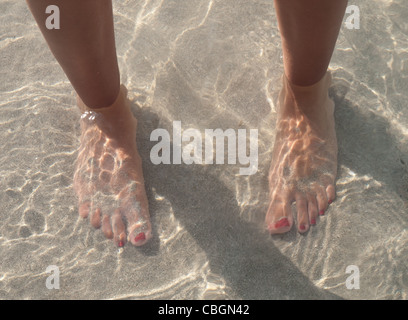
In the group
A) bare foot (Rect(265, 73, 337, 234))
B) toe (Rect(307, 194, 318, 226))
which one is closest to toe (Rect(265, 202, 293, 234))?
bare foot (Rect(265, 73, 337, 234))

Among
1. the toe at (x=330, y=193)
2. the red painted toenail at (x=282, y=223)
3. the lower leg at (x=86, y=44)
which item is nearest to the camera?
the lower leg at (x=86, y=44)

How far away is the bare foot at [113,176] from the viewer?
2.72 m

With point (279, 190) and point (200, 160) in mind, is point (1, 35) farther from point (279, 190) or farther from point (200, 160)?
point (279, 190)

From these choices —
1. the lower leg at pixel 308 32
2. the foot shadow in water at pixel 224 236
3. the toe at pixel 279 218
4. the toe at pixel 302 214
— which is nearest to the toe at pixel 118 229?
the foot shadow in water at pixel 224 236

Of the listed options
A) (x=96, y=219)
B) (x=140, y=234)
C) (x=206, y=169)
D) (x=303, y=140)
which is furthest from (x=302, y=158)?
(x=96, y=219)

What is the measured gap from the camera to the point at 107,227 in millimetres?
2729

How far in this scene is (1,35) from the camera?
3.60m

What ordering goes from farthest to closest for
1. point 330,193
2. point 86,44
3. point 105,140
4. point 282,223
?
point 105,140 < point 330,193 < point 282,223 < point 86,44

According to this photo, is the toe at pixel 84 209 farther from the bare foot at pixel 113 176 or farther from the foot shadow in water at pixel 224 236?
the foot shadow in water at pixel 224 236

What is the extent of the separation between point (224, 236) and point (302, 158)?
0.67 meters

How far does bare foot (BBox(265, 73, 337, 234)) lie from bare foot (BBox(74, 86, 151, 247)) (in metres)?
0.80

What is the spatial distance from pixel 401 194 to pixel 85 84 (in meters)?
1.95

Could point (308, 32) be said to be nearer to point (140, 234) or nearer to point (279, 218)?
point (279, 218)

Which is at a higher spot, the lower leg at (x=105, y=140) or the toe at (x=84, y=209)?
the lower leg at (x=105, y=140)
